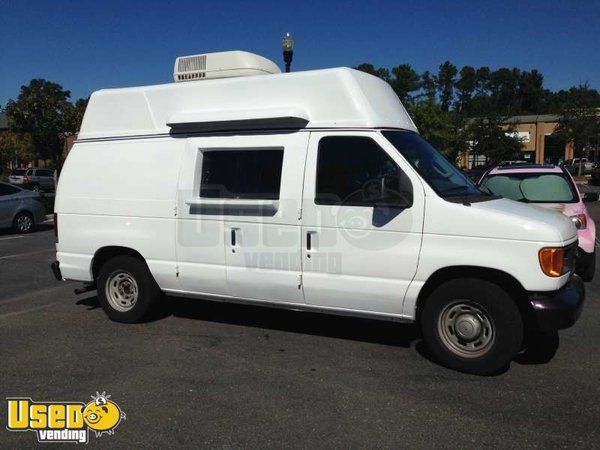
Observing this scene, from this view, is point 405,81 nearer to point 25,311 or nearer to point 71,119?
point 71,119

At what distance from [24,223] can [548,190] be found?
1330 centimetres

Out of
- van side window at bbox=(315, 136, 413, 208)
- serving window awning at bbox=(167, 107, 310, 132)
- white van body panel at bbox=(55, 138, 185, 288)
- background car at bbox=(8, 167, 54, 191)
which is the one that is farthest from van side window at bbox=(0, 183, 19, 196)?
background car at bbox=(8, 167, 54, 191)

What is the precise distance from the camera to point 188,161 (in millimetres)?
5598

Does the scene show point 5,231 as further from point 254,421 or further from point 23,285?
A: point 254,421

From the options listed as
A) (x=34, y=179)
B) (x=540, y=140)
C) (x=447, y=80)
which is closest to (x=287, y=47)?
(x=34, y=179)

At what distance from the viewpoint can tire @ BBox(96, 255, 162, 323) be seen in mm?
5988

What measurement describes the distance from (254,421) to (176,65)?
4.11 meters

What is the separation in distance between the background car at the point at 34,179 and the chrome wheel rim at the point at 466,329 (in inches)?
1435

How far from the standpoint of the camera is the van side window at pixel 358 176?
463 centimetres

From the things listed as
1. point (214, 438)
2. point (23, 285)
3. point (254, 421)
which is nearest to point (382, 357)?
point (254, 421)

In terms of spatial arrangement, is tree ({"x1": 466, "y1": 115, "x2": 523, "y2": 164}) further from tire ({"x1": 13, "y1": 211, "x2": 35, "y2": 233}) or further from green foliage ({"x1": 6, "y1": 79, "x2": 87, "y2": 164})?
tire ({"x1": 13, "y1": 211, "x2": 35, "y2": 233})

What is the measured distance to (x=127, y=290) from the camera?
6199mm

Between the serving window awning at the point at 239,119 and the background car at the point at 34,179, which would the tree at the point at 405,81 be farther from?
the serving window awning at the point at 239,119

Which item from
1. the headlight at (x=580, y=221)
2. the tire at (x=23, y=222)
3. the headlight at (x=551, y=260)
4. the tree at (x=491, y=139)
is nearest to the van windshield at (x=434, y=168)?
the headlight at (x=551, y=260)
